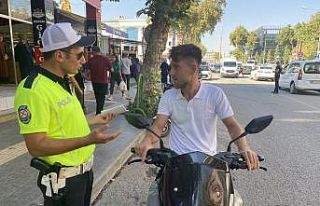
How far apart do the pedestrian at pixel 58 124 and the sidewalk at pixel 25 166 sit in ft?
5.86

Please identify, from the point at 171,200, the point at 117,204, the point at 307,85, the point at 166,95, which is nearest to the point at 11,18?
the point at 117,204

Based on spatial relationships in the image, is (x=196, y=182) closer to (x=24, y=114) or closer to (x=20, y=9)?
(x=24, y=114)

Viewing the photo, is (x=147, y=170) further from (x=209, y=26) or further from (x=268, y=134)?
(x=209, y=26)

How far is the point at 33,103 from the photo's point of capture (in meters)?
2.17

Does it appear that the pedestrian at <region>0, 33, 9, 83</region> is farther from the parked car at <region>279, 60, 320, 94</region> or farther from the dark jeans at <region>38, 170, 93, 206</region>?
the parked car at <region>279, 60, 320, 94</region>

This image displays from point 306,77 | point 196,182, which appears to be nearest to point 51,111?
point 196,182

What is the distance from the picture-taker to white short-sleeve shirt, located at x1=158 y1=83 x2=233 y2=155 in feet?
9.11

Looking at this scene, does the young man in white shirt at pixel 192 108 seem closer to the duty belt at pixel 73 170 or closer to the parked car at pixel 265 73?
the duty belt at pixel 73 170

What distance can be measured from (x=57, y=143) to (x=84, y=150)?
403 millimetres

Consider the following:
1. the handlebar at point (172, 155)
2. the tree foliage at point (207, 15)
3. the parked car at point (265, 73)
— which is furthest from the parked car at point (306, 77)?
the tree foliage at point (207, 15)

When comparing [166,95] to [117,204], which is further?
[117,204]

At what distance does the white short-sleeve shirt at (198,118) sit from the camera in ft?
9.11

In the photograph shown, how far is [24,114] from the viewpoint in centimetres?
215

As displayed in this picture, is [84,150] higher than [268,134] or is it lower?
higher
